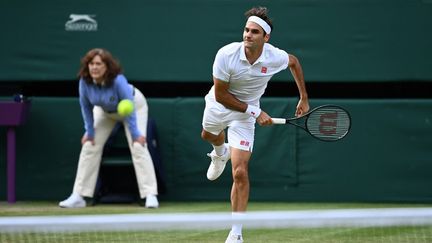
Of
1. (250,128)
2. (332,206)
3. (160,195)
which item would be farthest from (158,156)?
(250,128)

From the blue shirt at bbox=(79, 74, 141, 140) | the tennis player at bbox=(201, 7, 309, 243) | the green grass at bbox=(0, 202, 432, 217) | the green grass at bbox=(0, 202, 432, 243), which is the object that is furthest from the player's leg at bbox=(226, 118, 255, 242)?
the blue shirt at bbox=(79, 74, 141, 140)

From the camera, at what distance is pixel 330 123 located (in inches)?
252

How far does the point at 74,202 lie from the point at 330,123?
304 centimetres

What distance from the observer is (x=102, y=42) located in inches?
356

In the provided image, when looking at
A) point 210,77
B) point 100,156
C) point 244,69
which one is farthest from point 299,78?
point 100,156

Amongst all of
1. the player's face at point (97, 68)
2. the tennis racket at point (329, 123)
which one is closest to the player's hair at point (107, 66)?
the player's face at point (97, 68)

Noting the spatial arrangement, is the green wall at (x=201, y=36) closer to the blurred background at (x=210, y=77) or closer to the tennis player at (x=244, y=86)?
the blurred background at (x=210, y=77)

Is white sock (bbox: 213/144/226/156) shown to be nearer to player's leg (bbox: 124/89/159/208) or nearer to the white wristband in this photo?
the white wristband

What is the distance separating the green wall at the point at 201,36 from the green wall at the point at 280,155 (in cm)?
35

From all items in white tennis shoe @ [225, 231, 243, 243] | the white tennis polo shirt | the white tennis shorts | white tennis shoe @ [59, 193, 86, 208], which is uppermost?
the white tennis polo shirt

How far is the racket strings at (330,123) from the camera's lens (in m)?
6.37

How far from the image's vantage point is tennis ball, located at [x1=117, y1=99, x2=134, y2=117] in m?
8.16

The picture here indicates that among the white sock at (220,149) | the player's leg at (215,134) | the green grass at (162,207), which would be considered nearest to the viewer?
the player's leg at (215,134)

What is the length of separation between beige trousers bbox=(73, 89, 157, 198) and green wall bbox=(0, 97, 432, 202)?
0.42 meters
